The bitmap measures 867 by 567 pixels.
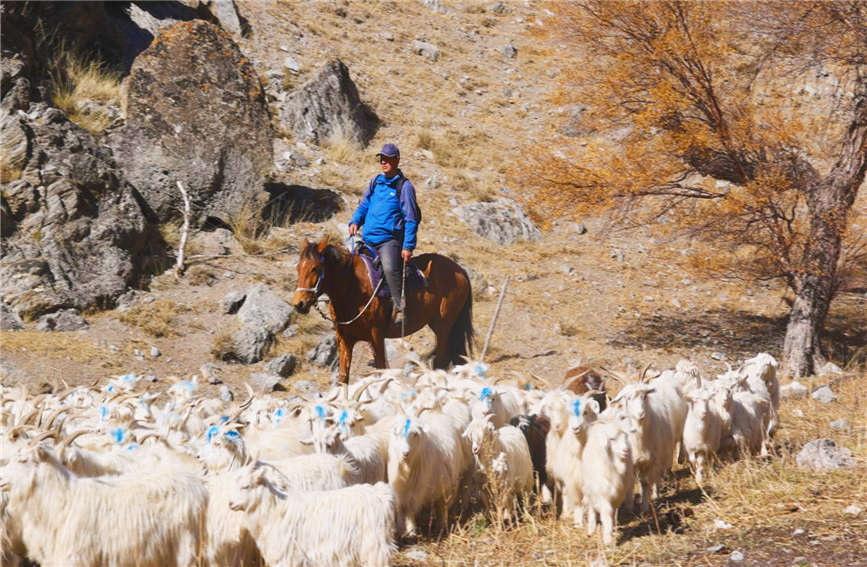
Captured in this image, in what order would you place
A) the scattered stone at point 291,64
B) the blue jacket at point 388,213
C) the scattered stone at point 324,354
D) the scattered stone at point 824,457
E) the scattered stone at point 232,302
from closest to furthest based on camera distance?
1. the scattered stone at point 824,457
2. the blue jacket at point 388,213
3. the scattered stone at point 324,354
4. the scattered stone at point 232,302
5. the scattered stone at point 291,64

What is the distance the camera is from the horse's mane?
32.6 feet

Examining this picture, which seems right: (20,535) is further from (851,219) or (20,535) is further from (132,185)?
(132,185)

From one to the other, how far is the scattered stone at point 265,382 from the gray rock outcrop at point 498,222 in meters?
7.84

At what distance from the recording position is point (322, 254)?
10.1 metres

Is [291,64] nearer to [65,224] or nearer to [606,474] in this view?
[65,224]

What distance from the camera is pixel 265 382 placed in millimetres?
11789

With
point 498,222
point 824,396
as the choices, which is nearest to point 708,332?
point 824,396

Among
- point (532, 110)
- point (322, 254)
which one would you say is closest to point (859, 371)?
point (322, 254)

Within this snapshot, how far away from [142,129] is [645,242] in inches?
433

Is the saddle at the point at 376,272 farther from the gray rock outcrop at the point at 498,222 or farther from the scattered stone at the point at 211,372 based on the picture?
the gray rock outcrop at the point at 498,222

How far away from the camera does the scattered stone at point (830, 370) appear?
Result: 40.6ft

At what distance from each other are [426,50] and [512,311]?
50.6 ft

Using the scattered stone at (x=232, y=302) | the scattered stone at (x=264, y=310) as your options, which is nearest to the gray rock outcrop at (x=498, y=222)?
the scattered stone at (x=264, y=310)

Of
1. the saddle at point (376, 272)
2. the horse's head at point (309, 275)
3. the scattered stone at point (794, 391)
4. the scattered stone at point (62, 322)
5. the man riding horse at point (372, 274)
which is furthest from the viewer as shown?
the scattered stone at point (62, 322)
